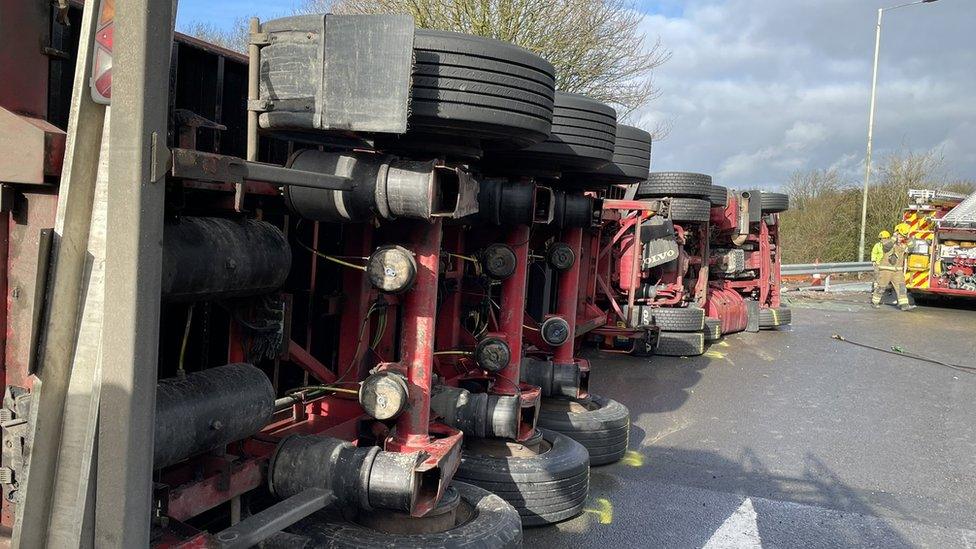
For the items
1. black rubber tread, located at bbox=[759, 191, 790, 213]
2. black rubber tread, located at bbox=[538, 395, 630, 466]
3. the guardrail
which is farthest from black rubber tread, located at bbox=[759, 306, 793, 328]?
black rubber tread, located at bbox=[538, 395, 630, 466]

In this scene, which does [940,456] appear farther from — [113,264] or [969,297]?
[969,297]

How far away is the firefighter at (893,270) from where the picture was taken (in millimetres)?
15883

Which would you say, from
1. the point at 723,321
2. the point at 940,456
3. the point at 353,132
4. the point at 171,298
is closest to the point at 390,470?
the point at 171,298

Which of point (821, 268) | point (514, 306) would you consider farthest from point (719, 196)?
point (821, 268)

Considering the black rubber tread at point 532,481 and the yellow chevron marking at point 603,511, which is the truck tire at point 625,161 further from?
the yellow chevron marking at point 603,511

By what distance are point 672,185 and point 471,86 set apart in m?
7.01

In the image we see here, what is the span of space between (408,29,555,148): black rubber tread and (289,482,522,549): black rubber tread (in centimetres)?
156

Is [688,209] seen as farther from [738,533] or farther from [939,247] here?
[939,247]

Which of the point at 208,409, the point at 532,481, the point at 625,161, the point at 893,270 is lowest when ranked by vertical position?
the point at 532,481

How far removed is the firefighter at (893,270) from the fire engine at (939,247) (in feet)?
1.09

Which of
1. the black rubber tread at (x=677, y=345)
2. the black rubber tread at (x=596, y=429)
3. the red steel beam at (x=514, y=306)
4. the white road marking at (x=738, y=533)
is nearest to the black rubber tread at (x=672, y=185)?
the black rubber tread at (x=677, y=345)

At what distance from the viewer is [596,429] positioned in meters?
5.17

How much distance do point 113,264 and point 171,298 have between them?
0.55m

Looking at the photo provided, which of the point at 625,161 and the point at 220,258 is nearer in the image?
the point at 220,258
